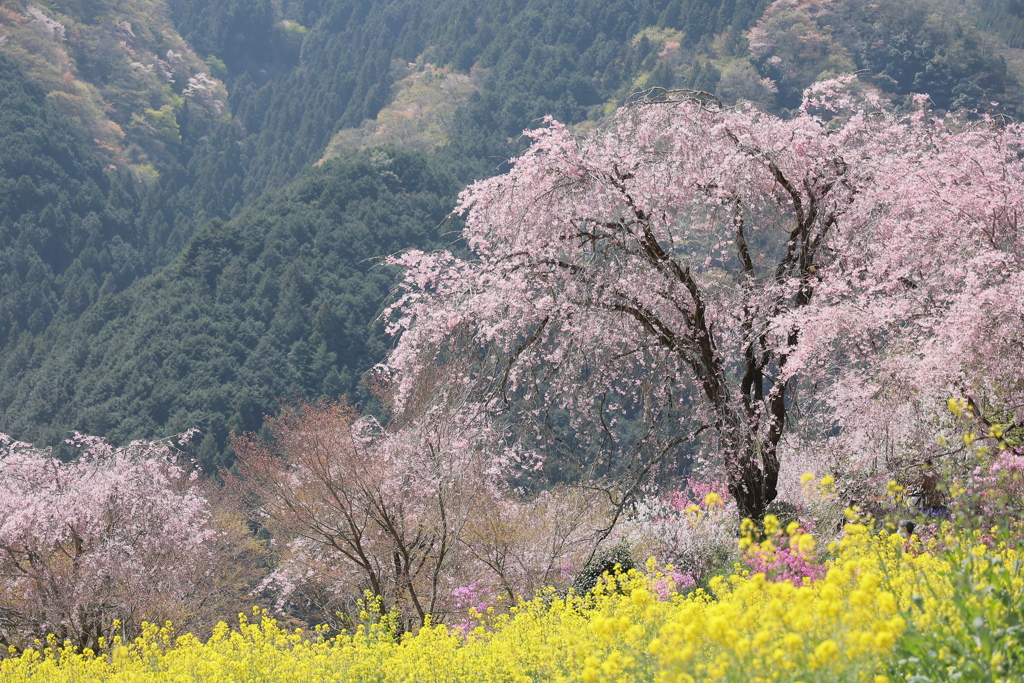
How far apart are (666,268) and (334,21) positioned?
340ft

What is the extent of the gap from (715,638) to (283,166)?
257ft

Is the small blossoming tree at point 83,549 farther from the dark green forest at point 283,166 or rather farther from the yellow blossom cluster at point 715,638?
the dark green forest at point 283,166

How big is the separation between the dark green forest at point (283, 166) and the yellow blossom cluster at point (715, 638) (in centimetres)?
2639

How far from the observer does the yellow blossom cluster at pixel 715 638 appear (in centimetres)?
257

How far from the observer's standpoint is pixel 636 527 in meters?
12.2

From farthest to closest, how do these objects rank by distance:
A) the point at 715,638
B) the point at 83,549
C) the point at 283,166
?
the point at 283,166
the point at 83,549
the point at 715,638

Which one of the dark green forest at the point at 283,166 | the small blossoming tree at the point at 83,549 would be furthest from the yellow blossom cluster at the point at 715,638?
the dark green forest at the point at 283,166

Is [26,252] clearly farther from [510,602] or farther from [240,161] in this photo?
[510,602]

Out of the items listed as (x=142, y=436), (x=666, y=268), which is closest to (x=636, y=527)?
(x=666, y=268)

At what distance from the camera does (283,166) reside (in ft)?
251

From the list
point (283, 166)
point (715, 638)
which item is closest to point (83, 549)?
point (715, 638)

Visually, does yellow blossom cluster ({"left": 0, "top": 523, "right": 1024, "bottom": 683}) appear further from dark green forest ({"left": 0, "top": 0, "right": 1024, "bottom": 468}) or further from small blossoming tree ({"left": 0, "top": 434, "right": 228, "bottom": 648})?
dark green forest ({"left": 0, "top": 0, "right": 1024, "bottom": 468})

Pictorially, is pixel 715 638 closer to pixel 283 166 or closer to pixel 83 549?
pixel 83 549

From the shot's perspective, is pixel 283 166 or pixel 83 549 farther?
pixel 283 166
